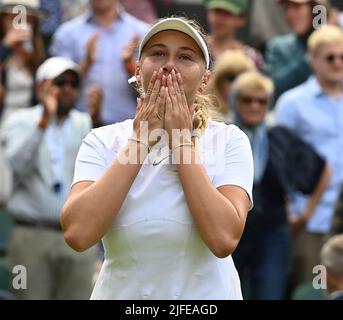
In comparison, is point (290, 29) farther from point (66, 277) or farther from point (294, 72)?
point (66, 277)

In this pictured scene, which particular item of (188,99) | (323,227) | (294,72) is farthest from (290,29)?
(188,99)

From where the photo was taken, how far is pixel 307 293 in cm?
736

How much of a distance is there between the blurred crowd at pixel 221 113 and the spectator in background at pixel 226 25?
0.4 inches

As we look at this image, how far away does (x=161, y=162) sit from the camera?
377 cm

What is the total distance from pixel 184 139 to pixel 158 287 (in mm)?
473

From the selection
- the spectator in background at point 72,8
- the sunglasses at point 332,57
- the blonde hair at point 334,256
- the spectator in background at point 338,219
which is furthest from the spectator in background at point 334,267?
the spectator in background at point 72,8

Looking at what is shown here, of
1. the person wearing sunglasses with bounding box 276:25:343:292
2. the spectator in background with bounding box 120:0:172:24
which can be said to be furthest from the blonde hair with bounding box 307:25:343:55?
the spectator in background with bounding box 120:0:172:24

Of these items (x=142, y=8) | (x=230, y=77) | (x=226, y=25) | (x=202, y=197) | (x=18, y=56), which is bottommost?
(x=202, y=197)

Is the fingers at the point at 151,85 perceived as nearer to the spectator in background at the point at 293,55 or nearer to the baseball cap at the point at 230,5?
the spectator in background at the point at 293,55

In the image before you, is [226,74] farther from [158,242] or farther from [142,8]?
[158,242]

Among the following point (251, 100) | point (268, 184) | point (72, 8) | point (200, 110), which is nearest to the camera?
point (200, 110)

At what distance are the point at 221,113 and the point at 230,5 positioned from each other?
5.98 feet

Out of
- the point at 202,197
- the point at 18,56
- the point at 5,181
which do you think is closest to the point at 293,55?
the point at 18,56

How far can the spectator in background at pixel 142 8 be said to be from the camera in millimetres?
9406
